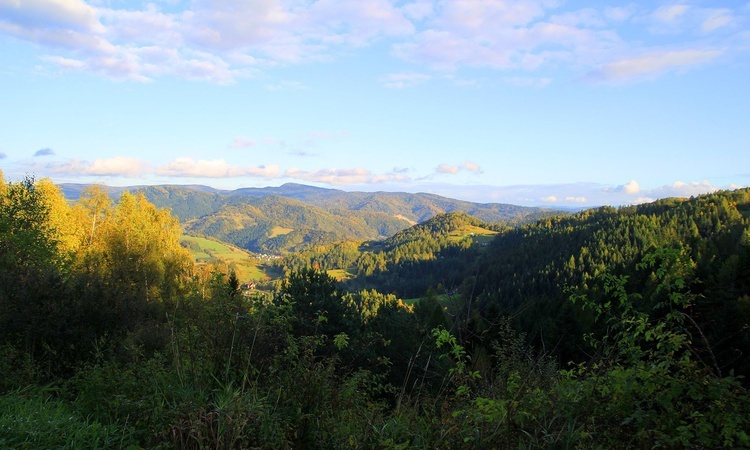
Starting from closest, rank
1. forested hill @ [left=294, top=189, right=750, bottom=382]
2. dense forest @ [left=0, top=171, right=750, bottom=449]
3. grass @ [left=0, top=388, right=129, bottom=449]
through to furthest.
Result: dense forest @ [left=0, top=171, right=750, bottom=449], grass @ [left=0, top=388, right=129, bottom=449], forested hill @ [left=294, top=189, right=750, bottom=382]

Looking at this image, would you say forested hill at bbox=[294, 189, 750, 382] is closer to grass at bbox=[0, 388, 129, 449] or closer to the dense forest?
the dense forest

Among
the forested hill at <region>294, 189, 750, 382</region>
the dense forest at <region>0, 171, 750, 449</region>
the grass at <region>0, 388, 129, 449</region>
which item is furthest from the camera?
the forested hill at <region>294, 189, 750, 382</region>

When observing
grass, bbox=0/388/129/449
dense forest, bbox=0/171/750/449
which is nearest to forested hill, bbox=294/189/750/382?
dense forest, bbox=0/171/750/449

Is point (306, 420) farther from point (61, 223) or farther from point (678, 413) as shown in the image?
point (61, 223)

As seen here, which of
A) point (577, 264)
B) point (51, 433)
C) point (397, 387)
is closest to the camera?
point (51, 433)

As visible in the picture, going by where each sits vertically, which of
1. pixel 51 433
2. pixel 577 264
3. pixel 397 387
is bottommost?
pixel 577 264

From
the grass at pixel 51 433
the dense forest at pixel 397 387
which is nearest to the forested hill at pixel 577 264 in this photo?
the dense forest at pixel 397 387

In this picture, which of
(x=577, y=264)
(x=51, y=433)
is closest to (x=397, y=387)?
(x=51, y=433)

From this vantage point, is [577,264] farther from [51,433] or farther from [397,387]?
[51,433]

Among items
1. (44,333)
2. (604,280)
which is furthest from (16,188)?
(604,280)

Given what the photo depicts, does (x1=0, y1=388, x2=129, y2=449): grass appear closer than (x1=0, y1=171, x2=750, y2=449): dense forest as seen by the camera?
No

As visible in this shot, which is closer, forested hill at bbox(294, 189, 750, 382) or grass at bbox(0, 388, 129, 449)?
grass at bbox(0, 388, 129, 449)

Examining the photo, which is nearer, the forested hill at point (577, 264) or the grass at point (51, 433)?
the grass at point (51, 433)

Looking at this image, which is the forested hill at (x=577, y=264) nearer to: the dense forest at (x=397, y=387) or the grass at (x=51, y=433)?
the dense forest at (x=397, y=387)
